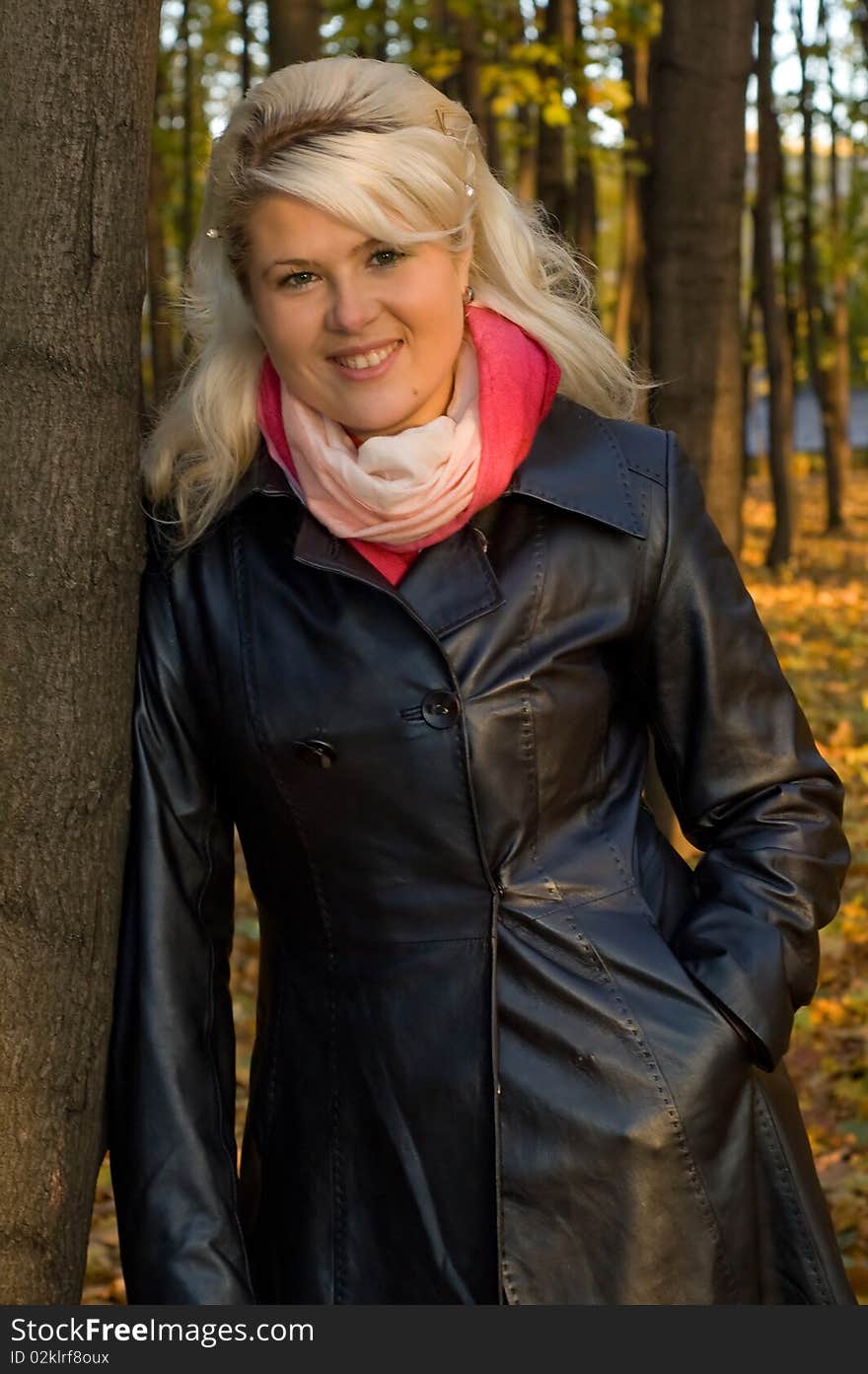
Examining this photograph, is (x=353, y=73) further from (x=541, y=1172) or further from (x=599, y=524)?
(x=541, y=1172)

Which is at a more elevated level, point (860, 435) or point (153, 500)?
point (153, 500)

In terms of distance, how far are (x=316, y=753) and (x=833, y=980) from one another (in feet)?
14.7

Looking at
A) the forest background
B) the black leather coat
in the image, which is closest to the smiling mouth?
the black leather coat

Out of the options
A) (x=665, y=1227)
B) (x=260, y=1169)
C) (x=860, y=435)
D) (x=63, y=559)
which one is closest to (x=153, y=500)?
(x=63, y=559)

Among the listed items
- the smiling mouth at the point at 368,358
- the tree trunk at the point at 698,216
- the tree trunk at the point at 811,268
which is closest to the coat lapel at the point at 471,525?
the smiling mouth at the point at 368,358

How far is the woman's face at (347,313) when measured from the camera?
7.74 ft

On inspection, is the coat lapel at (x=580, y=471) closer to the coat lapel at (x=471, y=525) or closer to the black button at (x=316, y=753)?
the coat lapel at (x=471, y=525)

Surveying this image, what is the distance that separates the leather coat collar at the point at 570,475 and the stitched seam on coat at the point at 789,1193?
90cm

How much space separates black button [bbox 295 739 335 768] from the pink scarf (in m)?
0.28

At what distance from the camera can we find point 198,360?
8.68ft

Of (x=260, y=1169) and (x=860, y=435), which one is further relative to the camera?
(x=860, y=435)

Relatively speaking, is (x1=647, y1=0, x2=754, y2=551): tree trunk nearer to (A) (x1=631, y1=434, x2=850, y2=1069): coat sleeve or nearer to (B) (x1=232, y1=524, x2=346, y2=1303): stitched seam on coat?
(A) (x1=631, y1=434, x2=850, y2=1069): coat sleeve

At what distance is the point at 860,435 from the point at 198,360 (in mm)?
43352

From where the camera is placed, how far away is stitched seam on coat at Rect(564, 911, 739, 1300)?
238 centimetres
